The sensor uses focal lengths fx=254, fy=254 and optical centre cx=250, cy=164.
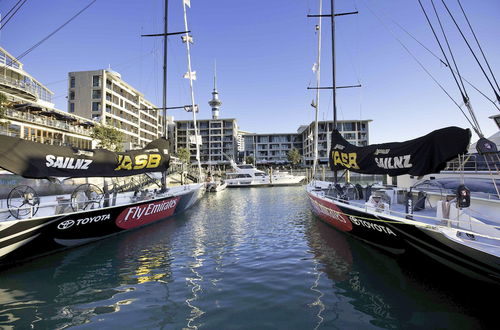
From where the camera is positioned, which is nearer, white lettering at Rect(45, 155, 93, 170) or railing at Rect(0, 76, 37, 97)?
white lettering at Rect(45, 155, 93, 170)

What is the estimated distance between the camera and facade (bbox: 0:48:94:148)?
3186 cm

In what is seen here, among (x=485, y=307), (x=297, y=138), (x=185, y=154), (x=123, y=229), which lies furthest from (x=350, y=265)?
(x=297, y=138)

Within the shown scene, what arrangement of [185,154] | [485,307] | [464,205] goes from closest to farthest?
[485,307], [464,205], [185,154]

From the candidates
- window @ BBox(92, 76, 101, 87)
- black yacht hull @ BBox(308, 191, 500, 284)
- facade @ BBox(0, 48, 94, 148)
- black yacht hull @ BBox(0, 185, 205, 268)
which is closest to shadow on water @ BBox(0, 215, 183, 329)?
black yacht hull @ BBox(0, 185, 205, 268)

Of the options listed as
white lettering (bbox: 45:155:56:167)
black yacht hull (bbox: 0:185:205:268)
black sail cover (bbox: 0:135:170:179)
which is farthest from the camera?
white lettering (bbox: 45:155:56:167)

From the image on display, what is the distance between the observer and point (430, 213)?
8.38 metres

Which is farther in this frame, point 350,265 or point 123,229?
point 123,229

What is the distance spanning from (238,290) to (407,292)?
12.7 ft

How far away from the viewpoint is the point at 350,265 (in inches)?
299

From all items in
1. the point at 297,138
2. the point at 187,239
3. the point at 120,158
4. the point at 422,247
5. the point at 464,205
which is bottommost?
the point at 187,239

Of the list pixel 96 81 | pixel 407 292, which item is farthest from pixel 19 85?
pixel 407 292

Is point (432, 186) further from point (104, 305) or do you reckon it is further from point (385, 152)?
point (104, 305)

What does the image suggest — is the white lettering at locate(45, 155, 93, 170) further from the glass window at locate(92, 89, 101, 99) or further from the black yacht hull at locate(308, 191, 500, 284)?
the glass window at locate(92, 89, 101, 99)

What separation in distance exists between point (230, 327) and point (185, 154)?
67628mm
